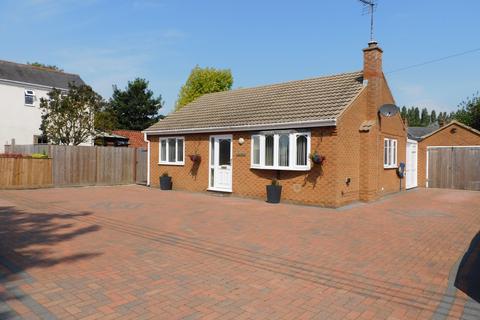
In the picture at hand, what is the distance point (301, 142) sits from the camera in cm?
1256

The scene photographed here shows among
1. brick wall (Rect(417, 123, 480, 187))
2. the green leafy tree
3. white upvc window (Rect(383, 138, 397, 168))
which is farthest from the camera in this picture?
brick wall (Rect(417, 123, 480, 187))

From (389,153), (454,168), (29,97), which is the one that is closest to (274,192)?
(389,153)

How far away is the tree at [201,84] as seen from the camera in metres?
39.1

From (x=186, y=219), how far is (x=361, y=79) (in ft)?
29.2

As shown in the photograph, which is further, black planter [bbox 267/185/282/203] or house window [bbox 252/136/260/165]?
house window [bbox 252/136/260/165]

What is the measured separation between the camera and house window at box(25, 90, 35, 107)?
26.4 m

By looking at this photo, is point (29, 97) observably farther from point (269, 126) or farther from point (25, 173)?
point (269, 126)

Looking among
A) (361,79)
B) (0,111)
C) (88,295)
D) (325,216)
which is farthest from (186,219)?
(0,111)

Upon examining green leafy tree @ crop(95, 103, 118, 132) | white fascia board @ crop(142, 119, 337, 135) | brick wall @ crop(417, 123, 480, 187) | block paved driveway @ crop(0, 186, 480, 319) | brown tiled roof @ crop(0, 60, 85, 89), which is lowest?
block paved driveway @ crop(0, 186, 480, 319)

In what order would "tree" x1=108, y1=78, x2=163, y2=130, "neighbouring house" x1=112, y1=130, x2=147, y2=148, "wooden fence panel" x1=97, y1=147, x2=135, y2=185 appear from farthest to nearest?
"tree" x1=108, y1=78, x2=163, y2=130, "neighbouring house" x1=112, y1=130, x2=147, y2=148, "wooden fence panel" x1=97, y1=147, x2=135, y2=185

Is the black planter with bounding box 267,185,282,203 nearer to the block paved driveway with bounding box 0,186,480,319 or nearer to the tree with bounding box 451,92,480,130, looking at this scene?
the block paved driveway with bounding box 0,186,480,319

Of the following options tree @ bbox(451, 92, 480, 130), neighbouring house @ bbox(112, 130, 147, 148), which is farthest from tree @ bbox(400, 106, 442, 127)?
neighbouring house @ bbox(112, 130, 147, 148)

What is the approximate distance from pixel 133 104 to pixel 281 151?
35.7m

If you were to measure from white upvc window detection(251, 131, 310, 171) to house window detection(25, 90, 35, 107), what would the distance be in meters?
20.3
